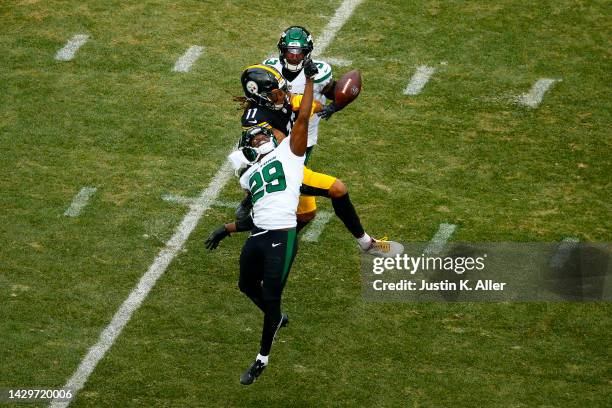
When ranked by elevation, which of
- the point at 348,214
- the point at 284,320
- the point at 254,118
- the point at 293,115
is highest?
the point at 254,118

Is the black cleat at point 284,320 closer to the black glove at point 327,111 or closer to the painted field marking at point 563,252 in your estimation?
the black glove at point 327,111

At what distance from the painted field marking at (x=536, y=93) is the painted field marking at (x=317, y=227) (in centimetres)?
284

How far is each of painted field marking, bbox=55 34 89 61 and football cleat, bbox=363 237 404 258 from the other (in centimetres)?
489

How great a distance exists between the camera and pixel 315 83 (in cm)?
1119

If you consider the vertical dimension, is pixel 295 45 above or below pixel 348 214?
above

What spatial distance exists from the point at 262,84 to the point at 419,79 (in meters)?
3.52

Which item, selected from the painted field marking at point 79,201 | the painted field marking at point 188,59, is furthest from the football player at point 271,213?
the painted field marking at point 188,59

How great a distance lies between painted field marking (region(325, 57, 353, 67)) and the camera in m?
13.9

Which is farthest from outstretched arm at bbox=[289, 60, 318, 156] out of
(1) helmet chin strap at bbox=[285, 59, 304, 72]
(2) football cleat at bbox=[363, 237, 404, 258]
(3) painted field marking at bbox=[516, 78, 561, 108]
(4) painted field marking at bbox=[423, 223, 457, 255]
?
(3) painted field marking at bbox=[516, 78, 561, 108]

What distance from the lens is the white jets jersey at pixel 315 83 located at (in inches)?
439

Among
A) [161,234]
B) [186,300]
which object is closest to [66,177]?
[161,234]

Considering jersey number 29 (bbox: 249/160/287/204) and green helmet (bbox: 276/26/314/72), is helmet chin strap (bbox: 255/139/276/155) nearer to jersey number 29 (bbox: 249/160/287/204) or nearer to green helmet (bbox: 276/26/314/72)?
jersey number 29 (bbox: 249/160/287/204)

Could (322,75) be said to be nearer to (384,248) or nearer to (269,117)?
(269,117)

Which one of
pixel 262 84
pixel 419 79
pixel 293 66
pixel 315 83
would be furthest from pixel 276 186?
pixel 419 79
